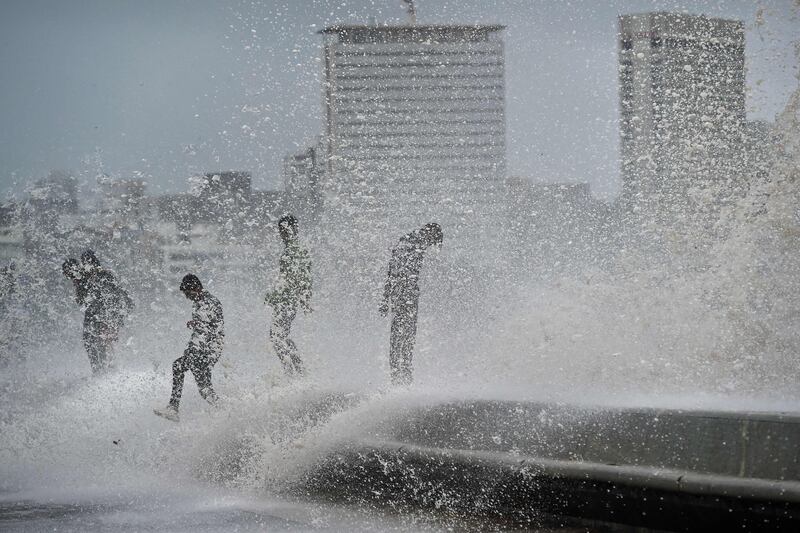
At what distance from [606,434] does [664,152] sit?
14.7m

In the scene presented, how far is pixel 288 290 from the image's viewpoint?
996 centimetres

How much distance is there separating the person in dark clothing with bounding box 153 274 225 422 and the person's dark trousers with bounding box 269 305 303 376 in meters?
0.77

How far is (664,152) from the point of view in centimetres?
1905

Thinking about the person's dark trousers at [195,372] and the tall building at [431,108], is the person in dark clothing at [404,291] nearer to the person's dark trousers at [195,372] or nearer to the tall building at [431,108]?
the person's dark trousers at [195,372]

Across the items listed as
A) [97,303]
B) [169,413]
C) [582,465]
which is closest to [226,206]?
[97,303]

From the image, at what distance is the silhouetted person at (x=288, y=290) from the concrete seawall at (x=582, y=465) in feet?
10.4

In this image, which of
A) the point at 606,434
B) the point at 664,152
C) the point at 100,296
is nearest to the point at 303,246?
the point at 100,296

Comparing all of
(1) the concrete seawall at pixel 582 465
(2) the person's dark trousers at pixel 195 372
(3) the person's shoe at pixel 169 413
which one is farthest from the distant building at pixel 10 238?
(1) the concrete seawall at pixel 582 465

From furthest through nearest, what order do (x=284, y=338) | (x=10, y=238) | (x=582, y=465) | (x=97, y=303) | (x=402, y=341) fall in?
(x=10, y=238)
(x=97, y=303)
(x=284, y=338)
(x=402, y=341)
(x=582, y=465)

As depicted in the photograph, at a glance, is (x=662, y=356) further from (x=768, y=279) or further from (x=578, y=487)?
(x=578, y=487)

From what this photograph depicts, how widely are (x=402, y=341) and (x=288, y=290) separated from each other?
154 cm

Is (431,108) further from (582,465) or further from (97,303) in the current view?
(582,465)

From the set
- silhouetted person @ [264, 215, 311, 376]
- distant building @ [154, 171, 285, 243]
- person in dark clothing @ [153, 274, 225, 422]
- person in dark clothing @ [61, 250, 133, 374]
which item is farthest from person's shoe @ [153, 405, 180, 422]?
distant building @ [154, 171, 285, 243]

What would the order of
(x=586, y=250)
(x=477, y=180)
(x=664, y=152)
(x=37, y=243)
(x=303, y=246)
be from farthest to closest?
1. (x=477, y=180)
2. (x=586, y=250)
3. (x=37, y=243)
4. (x=664, y=152)
5. (x=303, y=246)
